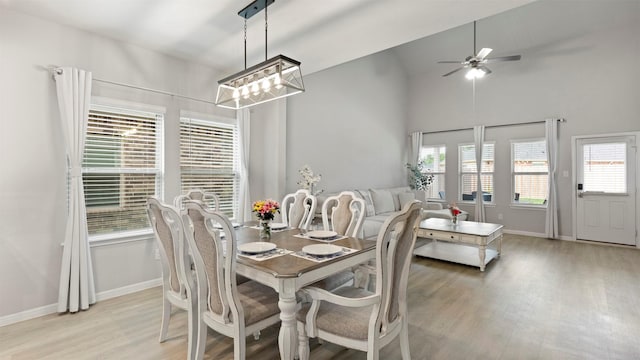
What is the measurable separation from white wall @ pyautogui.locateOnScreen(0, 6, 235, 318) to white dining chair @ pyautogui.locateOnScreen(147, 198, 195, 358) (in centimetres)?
142

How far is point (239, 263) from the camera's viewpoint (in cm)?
190

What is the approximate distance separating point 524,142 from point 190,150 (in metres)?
6.52

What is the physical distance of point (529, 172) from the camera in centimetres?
644

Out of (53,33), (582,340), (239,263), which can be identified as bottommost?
(582,340)

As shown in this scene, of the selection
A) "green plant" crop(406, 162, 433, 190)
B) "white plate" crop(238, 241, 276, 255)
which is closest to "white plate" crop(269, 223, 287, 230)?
"white plate" crop(238, 241, 276, 255)

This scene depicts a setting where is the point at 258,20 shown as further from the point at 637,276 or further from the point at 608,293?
the point at 637,276

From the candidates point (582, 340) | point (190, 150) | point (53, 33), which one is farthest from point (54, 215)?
point (582, 340)

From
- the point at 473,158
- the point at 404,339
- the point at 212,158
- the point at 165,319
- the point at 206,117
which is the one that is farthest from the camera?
the point at 473,158

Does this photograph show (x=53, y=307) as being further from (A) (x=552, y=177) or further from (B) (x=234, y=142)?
(A) (x=552, y=177)

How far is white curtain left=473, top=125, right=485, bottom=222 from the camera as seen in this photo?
684 centimetres

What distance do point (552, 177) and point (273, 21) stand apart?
241 inches

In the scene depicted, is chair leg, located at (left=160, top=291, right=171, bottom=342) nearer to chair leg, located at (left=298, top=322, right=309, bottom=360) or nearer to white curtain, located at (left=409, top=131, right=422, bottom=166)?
chair leg, located at (left=298, top=322, right=309, bottom=360)

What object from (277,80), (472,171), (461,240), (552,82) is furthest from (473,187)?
(277,80)

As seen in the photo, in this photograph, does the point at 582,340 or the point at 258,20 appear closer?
the point at 582,340
